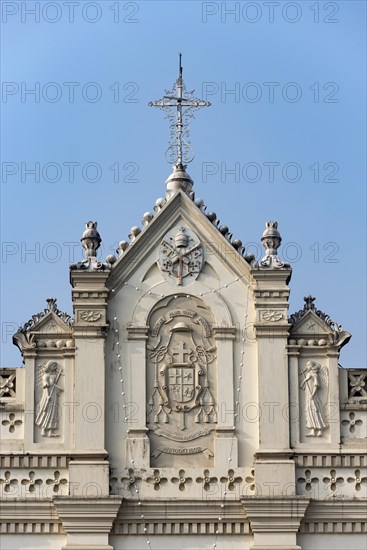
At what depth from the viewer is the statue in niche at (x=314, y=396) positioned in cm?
3291

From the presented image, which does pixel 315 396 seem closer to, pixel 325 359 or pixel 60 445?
pixel 325 359

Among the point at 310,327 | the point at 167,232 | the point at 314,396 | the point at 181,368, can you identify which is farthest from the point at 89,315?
the point at 314,396

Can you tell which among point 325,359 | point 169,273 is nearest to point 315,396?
point 325,359

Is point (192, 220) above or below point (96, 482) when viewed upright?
above

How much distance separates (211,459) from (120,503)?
1.39m

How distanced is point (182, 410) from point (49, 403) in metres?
1.77

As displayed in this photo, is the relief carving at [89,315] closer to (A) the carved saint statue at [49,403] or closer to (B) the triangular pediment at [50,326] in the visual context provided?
(B) the triangular pediment at [50,326]

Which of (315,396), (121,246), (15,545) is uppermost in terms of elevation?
(121,246)

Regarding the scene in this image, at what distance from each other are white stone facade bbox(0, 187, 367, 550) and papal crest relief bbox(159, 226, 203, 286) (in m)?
0.02

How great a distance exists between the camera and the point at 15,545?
3241 centimetres

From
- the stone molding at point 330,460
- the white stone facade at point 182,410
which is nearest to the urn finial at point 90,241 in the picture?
the white stone facade at point 182,410

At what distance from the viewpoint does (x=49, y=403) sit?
32.9 metres

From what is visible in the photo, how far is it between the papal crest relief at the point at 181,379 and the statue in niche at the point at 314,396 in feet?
4.05

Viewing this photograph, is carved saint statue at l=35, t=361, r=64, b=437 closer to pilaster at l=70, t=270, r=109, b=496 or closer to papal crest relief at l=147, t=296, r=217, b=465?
pilaster at l=70, t=270, r=109, b=496
